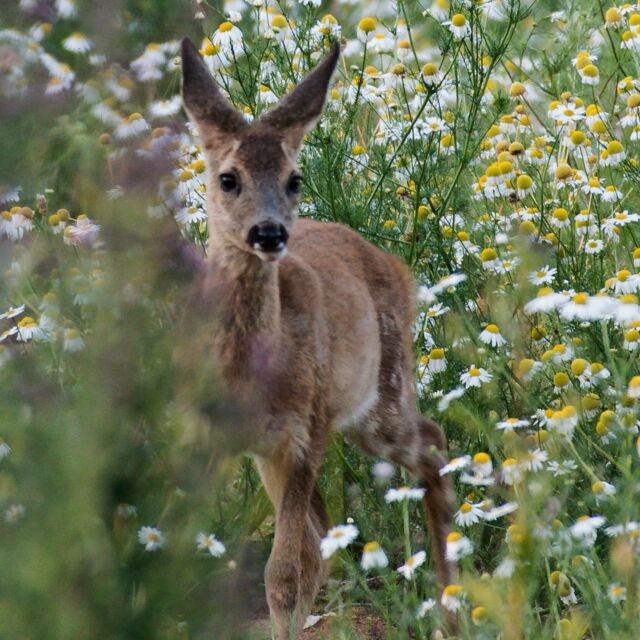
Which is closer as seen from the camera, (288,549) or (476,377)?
(288,549)

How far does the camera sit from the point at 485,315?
6.04 metres

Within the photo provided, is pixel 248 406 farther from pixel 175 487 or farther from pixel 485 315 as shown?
pixel 175 487

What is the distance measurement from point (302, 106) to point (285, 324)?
0.85 metres

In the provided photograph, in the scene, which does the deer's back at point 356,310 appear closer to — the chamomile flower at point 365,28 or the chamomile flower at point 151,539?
the chamomile flower at point 365,28

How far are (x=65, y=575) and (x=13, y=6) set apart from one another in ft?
3.72

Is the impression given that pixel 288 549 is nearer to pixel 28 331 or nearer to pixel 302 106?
pixel 28 331

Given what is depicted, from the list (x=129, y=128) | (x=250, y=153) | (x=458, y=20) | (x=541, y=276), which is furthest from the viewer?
(x=458, y=20)

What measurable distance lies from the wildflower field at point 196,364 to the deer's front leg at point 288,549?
0.19 metres

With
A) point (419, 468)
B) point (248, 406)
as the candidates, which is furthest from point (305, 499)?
point (419, 468)

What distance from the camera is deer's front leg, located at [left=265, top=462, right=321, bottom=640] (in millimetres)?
5016

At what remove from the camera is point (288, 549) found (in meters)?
5.04

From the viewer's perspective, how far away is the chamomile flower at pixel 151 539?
2643mm

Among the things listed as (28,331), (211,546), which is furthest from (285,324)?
(211,546)

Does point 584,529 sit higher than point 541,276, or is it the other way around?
point 541,276
